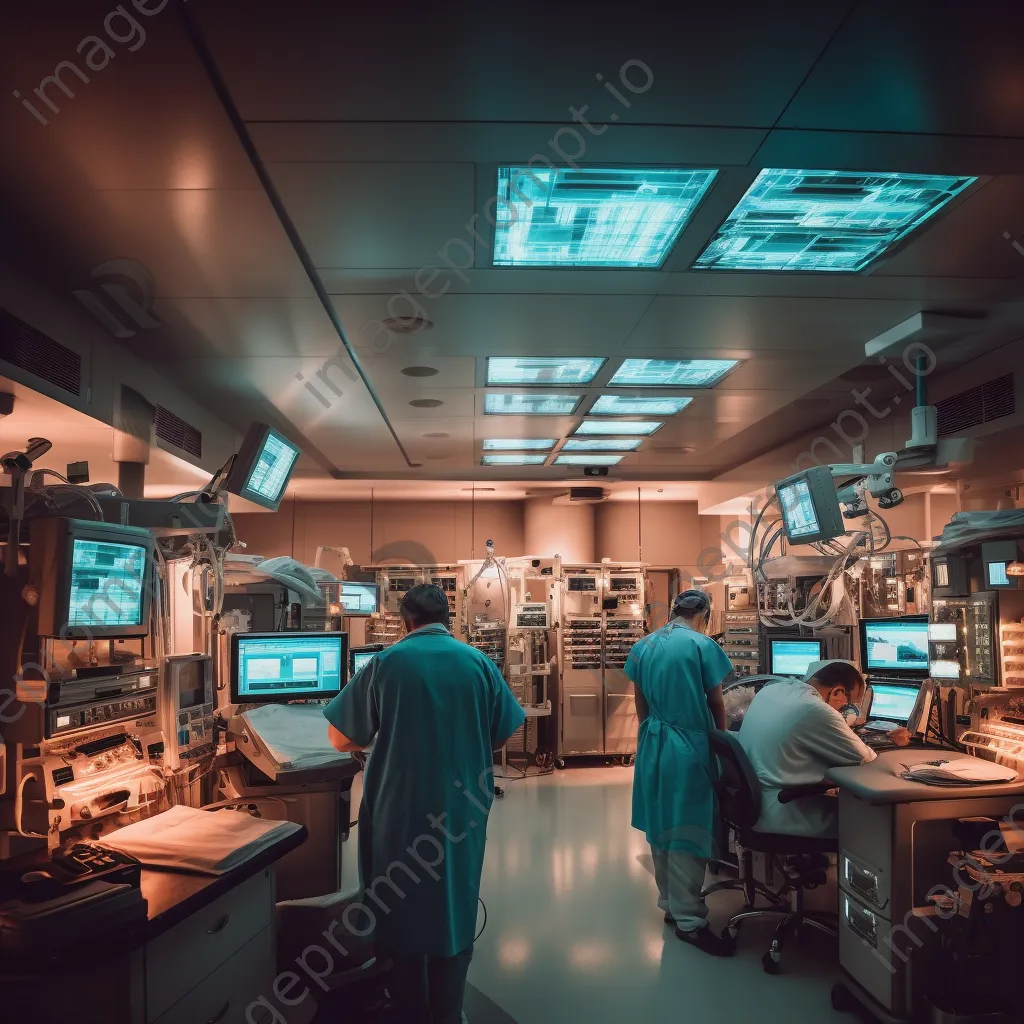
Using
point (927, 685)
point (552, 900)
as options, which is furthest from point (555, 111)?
point (552, 900)

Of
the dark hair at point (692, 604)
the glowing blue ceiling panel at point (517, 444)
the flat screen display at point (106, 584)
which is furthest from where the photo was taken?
the glowing blue ceiling panel at point (517, 444)

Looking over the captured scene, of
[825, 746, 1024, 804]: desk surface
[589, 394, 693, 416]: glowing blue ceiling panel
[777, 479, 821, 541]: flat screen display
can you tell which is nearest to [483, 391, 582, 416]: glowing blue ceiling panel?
[589, 394, 693, 416]: glowing blue ceiling panel

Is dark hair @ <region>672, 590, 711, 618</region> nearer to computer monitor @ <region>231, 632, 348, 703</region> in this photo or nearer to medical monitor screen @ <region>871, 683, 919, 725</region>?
medical monitor screen @ <region>871, 683, 919, 725</region>

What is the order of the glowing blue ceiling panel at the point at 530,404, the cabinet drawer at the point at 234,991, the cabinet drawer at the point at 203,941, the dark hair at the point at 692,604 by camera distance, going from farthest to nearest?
the glowing blue ceiling panel at the point at 530,404 → the dark hair at the point at 692,604 → the cabinet drawer at the point at 234,991 → the cabinet drawer at the point at 203,941

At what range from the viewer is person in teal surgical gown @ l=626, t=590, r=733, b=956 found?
3.67m

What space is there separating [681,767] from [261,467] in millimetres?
2392

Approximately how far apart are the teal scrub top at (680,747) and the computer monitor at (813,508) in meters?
0.82

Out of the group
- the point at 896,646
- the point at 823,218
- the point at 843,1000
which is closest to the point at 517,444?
the point at 896,646

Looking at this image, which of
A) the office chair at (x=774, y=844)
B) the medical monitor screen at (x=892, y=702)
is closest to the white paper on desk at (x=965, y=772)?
the office chair at (x=774, y=844)

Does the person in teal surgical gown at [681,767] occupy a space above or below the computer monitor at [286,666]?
below

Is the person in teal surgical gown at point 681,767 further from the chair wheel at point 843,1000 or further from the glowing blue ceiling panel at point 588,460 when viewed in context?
the glowing blue ceiling panel at point 588,460

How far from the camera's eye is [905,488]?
19.0 ft

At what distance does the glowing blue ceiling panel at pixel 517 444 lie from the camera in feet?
23.4

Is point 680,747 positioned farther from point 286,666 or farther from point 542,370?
point 542,370
